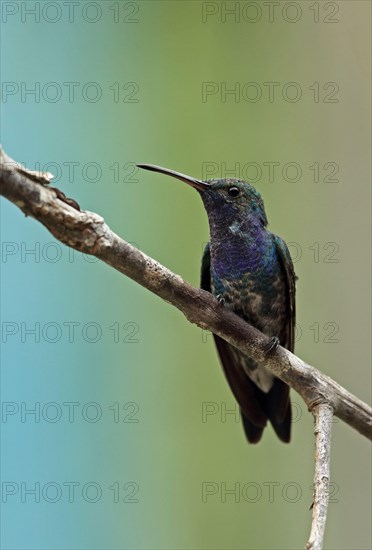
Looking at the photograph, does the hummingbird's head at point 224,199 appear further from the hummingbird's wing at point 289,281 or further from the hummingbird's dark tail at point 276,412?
the hummingbird's dark tail at point 276,412

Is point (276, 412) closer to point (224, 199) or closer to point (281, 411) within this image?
point (281, 411)

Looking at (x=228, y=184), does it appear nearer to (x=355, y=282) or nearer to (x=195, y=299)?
(x=195, y=299)

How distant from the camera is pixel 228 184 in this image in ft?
9.03

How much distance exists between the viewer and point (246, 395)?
3.20 m

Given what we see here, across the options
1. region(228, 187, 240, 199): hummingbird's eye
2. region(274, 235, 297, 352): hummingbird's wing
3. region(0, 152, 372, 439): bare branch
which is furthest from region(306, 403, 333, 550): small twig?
region(228, 187, 240, 199): hummingbird's eye

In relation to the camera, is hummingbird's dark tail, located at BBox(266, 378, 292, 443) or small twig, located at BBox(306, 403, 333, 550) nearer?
small twig, located at BBox(306, 403, 333, 550)

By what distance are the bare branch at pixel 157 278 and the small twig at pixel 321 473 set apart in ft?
0.18

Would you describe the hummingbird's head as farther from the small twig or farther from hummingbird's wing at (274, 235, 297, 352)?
the small twig

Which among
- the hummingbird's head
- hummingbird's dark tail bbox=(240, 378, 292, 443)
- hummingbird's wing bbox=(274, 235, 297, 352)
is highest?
the hummingbird's head

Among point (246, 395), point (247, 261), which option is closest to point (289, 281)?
point (247, 261)

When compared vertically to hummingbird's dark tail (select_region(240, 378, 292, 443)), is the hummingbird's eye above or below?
above

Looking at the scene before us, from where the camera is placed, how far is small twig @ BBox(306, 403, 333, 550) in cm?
178

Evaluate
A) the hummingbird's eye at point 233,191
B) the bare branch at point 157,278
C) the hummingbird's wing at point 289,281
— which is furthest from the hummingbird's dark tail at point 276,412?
the hummingbird's eye at point 233,191

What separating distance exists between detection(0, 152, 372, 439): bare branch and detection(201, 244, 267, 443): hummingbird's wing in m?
0.75
